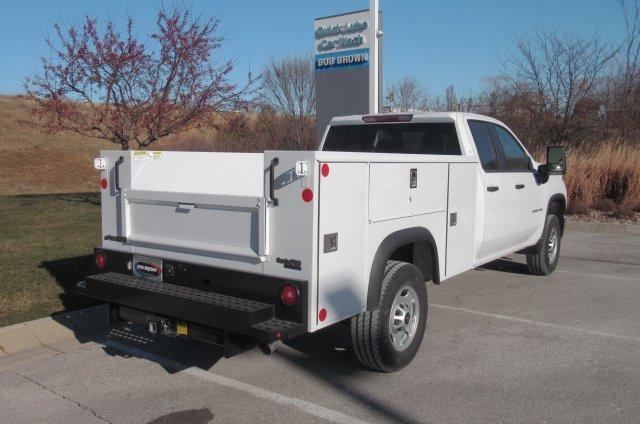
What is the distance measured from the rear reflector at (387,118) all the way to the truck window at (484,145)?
25.1 inches

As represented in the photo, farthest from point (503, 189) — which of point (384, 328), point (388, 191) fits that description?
point (384, 328)

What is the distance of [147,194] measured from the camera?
4824 mm

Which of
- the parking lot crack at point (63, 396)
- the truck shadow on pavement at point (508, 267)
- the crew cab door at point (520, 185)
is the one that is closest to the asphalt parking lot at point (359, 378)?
the parking lot crack at point (63, 396)

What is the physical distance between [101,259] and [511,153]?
4.56 m

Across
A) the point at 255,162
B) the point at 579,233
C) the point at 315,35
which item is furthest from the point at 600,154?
the point at 255,162

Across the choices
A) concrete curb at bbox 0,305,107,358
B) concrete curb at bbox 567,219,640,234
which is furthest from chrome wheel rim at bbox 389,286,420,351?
concrete curb at bbox 567,219,640,234

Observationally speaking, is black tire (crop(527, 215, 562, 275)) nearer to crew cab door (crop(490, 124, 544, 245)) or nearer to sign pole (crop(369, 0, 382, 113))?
crew cab door (crop(490, 124, 544, 245))

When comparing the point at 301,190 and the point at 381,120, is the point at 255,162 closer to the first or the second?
the point at 301,190

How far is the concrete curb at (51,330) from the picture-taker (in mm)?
5520

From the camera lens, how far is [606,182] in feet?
49.3

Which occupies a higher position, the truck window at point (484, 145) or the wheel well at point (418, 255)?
the truck window at point (484, 145)

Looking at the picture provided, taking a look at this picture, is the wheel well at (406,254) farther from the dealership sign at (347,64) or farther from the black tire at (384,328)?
the dealership sign at (347,64)

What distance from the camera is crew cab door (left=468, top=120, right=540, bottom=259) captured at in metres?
6.43

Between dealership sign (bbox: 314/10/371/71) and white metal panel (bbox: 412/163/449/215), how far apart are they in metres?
9.11
